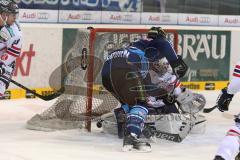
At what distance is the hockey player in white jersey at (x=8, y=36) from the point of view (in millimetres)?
6824

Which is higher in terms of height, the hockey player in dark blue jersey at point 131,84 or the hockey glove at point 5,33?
the hockey glove at point 5,33

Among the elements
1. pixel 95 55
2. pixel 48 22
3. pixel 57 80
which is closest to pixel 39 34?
pixel 48 22

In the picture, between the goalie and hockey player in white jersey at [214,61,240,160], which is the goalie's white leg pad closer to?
the goalie

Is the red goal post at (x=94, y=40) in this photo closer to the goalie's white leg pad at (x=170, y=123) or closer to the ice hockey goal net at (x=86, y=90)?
the ice hockey goal net at (x=86, y=90)

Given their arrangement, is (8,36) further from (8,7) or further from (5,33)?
(8,7)

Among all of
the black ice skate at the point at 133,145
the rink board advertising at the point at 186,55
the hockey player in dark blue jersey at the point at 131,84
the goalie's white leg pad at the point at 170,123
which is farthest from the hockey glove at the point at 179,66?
the rink board advertising at the point at 186,55

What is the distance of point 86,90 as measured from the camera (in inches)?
267

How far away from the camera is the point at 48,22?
29.9ft

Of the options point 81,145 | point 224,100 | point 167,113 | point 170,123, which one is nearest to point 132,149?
point 81,145

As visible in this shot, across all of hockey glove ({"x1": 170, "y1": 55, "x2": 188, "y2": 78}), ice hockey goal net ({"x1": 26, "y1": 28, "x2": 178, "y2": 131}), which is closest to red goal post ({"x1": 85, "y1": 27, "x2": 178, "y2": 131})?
ice hockey goal net ({"x1": 26, "y1": 28, "x2": 178, "y2": 131})

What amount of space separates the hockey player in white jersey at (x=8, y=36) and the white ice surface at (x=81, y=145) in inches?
22.8

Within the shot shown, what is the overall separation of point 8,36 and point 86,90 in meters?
0.90

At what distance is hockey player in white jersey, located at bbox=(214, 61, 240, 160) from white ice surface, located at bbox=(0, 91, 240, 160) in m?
1.19

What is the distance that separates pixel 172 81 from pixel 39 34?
8.68 feet
